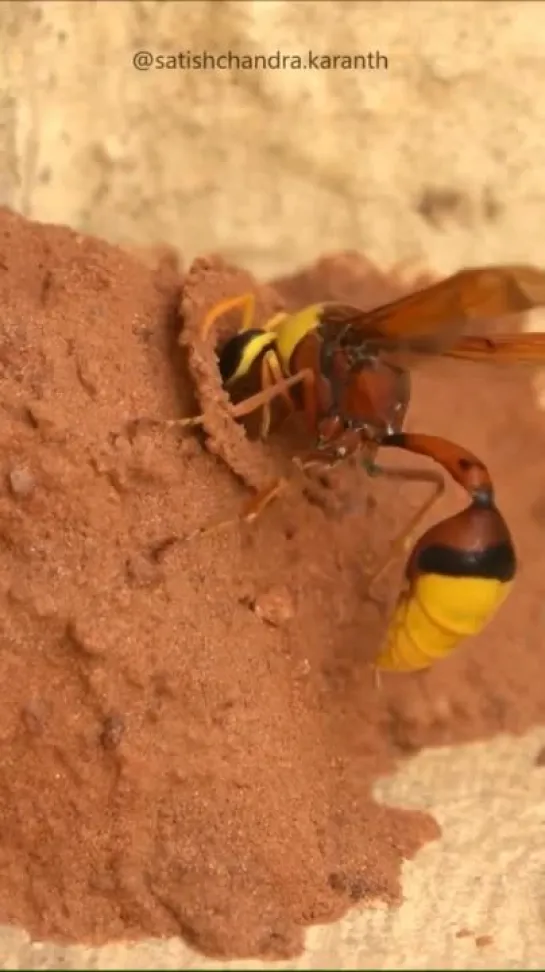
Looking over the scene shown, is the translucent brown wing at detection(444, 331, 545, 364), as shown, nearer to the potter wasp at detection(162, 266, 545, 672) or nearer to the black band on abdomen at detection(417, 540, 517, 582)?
the potter wasp at detection(162, 266, 545, 672)

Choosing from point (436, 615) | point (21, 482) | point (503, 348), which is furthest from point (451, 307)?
point (21, 482)

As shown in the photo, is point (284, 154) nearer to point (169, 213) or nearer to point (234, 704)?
point (169, 213)

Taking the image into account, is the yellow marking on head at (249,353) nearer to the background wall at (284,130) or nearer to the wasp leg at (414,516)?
the wasp leg at (414,516)

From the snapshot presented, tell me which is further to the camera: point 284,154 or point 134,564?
point 284,154

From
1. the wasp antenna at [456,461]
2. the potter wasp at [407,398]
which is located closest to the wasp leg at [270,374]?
the potter wasp at [407,398]

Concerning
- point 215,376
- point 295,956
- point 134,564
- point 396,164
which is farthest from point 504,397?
point 295,956

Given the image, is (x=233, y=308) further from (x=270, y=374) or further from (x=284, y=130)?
(x=284, y=130)
